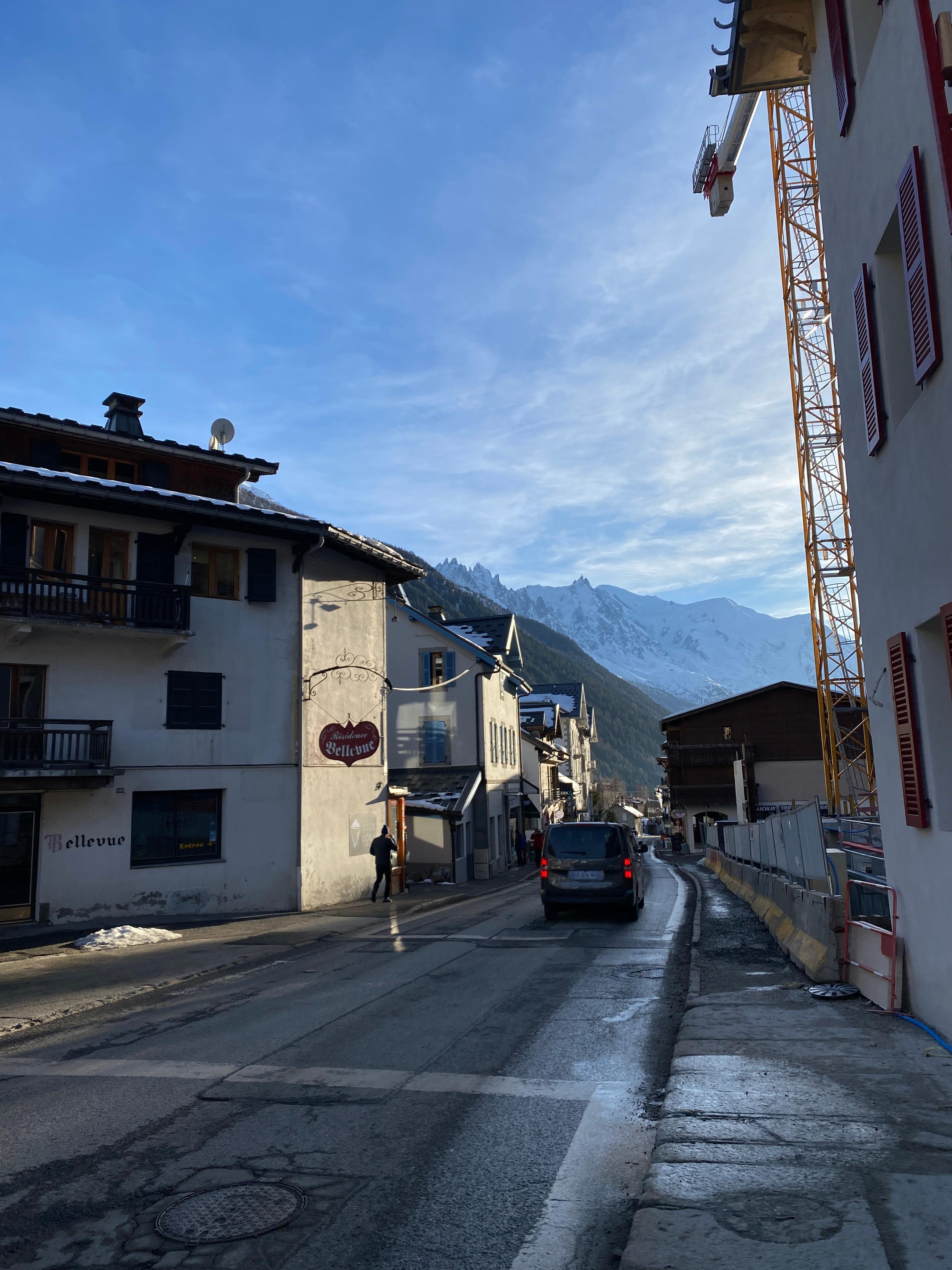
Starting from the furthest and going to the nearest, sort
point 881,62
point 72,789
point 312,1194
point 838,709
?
1. point 838,709
2. point 72,789
3. point 881,62
4. point 312,1194

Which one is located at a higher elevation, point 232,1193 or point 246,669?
point 246,669

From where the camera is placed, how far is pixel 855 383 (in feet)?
29.7

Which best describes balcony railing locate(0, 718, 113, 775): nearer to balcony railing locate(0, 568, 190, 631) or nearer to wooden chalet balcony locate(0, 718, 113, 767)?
wooden chalet balcony locate(0, 718, 113, 767)

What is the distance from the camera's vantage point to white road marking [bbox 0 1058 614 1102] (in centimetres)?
646

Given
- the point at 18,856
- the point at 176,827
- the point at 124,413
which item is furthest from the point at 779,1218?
the point at 124,413

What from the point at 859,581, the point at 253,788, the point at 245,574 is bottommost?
the point at 253,788

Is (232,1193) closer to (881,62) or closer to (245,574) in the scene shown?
(881,62)

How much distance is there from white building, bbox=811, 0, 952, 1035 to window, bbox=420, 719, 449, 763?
29383 mm

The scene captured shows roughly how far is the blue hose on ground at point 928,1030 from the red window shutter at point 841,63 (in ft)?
26.6

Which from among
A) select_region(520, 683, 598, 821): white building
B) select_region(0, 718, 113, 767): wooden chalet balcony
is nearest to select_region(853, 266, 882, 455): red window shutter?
select_region(0, 718, 113, 767): wooden chalet balcony

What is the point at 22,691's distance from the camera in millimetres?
18766

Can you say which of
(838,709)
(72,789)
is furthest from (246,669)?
(838,709)

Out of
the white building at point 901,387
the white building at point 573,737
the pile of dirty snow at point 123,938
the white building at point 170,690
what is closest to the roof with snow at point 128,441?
the white building at point 170,690

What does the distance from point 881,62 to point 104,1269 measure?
9.75 metres
